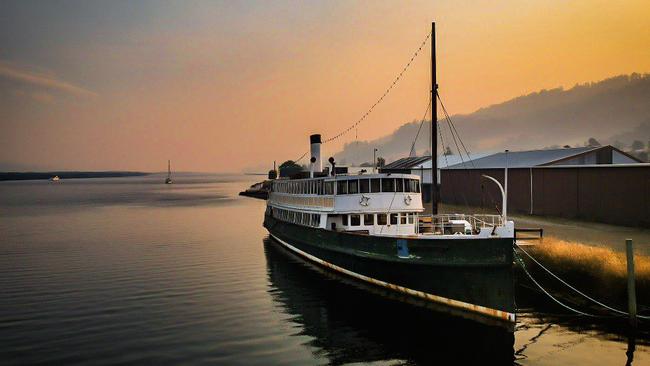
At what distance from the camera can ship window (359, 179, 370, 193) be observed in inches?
1055

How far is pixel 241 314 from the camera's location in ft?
68.9

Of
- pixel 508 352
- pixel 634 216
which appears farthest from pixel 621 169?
pixel 508 352

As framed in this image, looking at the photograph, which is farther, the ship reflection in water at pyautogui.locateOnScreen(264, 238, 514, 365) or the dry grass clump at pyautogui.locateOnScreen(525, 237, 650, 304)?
the dry grass clump at pyautogui.locateOnScreen(525, 237, 650, 304)

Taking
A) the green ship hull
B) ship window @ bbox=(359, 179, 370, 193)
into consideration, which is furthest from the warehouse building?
the green ship hull

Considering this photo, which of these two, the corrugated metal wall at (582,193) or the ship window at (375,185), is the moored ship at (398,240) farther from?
the corrugated metal wall at (582,193)

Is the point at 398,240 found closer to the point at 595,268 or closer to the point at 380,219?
the point at 380,219

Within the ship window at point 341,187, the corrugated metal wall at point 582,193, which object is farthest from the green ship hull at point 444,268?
the corrugated metal wall at point 582,193

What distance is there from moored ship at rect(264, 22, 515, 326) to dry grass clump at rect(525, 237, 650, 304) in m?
3.53

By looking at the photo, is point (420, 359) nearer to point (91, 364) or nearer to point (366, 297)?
point (366, 297)

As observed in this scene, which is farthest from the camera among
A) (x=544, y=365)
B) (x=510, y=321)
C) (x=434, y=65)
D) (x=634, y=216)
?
(x=634, y=216)

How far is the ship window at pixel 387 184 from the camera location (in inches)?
1052

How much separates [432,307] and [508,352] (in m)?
4.62

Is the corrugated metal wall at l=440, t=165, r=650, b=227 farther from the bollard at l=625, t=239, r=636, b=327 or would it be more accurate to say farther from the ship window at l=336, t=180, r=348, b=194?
the bollard at l=625, t=239, r=636, b=327

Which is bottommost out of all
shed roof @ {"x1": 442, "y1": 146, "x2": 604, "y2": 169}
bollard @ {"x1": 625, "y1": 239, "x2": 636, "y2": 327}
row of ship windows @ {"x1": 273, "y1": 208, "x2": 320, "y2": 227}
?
bollard @ {"x1": 625, "y1": 239, "x2": 636, "y2": 327}
